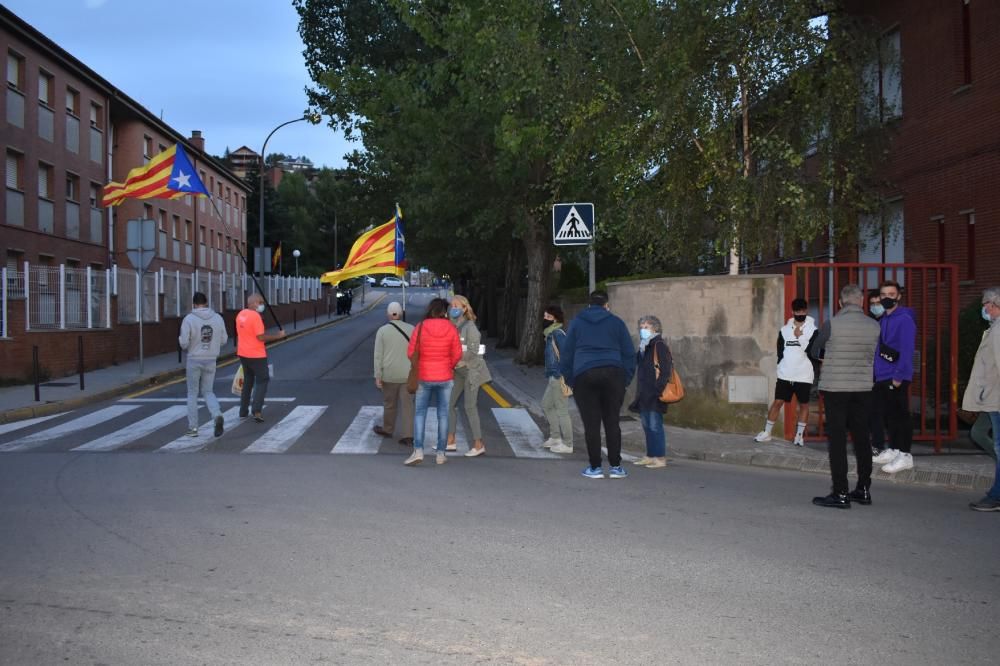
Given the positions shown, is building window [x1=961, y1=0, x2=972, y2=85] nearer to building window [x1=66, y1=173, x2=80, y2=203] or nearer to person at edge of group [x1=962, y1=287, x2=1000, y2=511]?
person at edge of group [x1=962, y1=287, x2=1000, y2=511]

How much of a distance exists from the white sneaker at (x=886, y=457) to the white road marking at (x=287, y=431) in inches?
250

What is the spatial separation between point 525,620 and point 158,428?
951 cm

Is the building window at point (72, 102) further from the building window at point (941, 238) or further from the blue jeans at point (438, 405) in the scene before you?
the building window at point (941, 238)

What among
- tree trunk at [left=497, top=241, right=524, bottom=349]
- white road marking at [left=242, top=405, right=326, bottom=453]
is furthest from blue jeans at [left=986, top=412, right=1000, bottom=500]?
tree trunk at [left=497, top=241, right=524, bottom=349]

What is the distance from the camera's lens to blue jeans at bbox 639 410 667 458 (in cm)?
1008

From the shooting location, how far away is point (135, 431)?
41.8 feet

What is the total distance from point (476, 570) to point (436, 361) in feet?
15.7

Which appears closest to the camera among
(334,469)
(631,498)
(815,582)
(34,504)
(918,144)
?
(815,582)

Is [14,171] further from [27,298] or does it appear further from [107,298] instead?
[27,298]

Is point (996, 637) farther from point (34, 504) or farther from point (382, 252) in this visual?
point (382, 252)

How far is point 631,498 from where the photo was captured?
26.9 ft

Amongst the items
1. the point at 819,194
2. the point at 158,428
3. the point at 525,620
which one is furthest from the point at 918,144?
the point at 525,620

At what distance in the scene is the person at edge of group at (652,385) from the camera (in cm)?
990

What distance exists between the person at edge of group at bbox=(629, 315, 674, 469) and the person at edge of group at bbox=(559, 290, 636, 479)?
1.75ft
